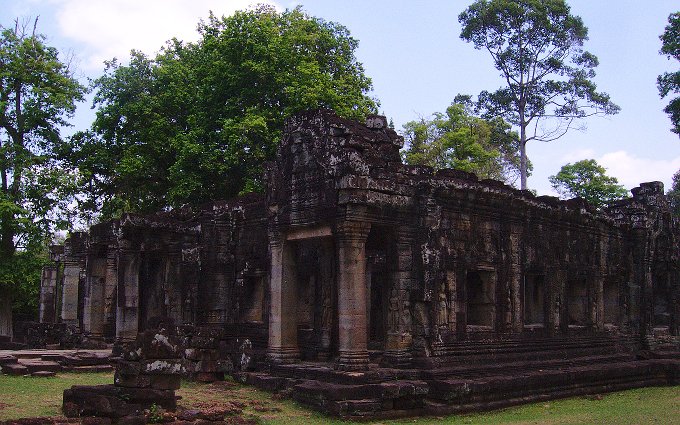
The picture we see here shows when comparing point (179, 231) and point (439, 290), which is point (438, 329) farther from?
point (179, 231)

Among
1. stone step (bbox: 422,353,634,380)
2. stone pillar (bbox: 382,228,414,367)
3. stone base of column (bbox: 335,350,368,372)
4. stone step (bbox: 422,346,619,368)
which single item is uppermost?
stone pillar (bbox: 382,228,414,367)

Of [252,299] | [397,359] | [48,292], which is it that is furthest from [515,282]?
[48,292]

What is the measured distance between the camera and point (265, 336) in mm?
18188

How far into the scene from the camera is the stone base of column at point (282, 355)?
49.9 feet

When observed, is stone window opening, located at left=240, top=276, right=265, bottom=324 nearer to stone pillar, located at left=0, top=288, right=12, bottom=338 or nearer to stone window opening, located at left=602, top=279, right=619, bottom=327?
stone window opening, located at left=602, top=279, right=619, bottom=327

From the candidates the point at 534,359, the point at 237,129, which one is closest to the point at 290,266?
the point at 534,359

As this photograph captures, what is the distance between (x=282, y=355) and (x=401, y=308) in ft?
9.25

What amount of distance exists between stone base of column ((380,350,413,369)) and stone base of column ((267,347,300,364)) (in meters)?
2.07

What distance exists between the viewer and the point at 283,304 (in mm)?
15391

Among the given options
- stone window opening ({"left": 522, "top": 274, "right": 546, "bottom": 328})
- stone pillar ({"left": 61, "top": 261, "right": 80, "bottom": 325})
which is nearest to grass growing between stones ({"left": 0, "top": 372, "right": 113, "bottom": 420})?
stone window opening ({"left": 522, "top": 274, "right": 546, "bottom": 328})

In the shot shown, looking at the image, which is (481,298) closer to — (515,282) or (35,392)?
(515,282)

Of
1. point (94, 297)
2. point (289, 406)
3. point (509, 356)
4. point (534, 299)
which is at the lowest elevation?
point (289, 406)

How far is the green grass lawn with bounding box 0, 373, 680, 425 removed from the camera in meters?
11.8

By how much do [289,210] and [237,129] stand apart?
36.6ft
